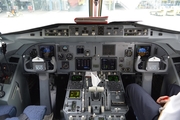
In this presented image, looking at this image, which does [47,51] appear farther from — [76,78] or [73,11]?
[73,11]

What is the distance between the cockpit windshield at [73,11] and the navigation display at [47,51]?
1.26 feet

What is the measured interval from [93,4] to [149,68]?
4.11ft

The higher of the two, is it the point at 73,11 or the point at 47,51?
the point at 73,11

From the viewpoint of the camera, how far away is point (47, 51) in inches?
99.3

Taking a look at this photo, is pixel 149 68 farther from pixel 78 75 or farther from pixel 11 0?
pixel 11 0

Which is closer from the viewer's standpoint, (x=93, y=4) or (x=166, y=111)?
(x=166, y=111)

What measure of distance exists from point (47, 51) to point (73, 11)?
83 centimetres

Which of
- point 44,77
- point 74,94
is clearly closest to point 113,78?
point 74,94

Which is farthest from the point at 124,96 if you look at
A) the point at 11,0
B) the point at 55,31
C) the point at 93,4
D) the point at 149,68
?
the point at 11,0

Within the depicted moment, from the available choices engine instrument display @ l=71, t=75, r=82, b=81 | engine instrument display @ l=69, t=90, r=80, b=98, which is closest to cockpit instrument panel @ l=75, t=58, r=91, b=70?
engine instrument display @ l=71, t=75, r=82, b=81

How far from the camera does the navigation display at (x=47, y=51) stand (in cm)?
253

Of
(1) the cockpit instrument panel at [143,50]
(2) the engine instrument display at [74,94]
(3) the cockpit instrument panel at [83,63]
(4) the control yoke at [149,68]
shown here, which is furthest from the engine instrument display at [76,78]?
(1) the cockpit instrument panel at [143,50]

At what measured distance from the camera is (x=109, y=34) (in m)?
2.34

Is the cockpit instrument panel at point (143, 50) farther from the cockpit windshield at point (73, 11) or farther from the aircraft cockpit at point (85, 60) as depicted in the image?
the cockpit windshield at point (73, 11)
